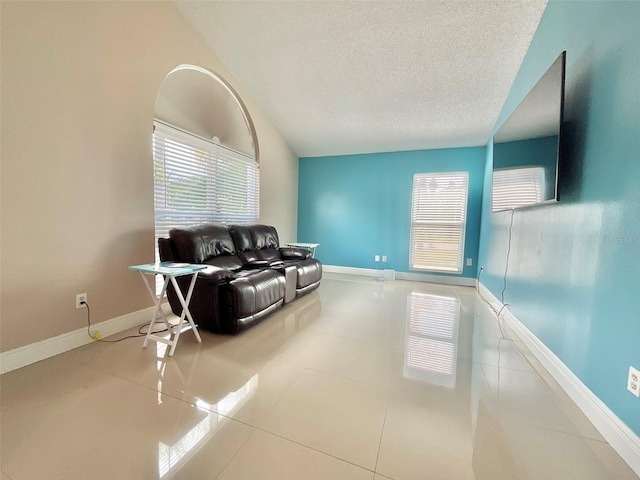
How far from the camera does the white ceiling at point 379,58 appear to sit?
2404 millimetres

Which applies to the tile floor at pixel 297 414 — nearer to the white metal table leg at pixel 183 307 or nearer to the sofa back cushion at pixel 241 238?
the white metal table leg at pixel 183 307

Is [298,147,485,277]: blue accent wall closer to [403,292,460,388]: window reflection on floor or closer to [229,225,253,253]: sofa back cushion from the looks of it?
[403,292,460,388]: window reflection on floor

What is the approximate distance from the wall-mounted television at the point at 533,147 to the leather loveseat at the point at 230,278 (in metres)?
2.32

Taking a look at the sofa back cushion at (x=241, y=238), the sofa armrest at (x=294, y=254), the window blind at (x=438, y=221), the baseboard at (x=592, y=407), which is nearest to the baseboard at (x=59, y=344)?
the sofa back cushion at (x=241, y=238)

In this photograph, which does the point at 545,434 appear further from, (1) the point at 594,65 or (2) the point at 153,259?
(2) the point at 153,259

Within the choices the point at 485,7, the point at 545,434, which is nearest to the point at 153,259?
the point at 545,434

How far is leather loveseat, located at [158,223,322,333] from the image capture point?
86.3 inches

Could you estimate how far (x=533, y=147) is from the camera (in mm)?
1982

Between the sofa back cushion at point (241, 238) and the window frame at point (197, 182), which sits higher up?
the window frame at point (197, 182)

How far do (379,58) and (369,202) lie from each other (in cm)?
247

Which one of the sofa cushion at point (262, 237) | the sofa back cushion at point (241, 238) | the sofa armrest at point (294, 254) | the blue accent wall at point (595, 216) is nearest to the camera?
the blue accent wall at point (595, 216)

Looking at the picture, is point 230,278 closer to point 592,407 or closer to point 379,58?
point 592,407

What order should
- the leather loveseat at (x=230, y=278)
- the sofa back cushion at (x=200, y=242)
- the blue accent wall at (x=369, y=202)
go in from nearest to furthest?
the leather loveseat at (x=230, y=278) < the sofa back cushion at (x=200, y=242) < the blue accent wall at (x=369, y=202)

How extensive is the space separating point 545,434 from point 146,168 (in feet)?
11.4
